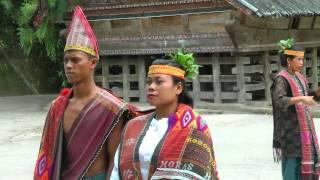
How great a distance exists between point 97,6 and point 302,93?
11575 mm

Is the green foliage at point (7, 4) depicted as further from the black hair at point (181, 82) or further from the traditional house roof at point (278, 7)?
the black hair at point (181, 82)

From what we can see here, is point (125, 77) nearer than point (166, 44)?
No

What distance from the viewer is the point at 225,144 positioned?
9.66 meters

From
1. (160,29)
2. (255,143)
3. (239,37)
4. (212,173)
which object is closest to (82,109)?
(212,173)

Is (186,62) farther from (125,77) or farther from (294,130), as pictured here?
(125,77)

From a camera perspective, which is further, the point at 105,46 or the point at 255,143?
the point at 105,46

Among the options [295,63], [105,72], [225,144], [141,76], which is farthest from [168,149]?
[105,72]

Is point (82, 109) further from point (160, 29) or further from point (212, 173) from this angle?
point (160, 29)

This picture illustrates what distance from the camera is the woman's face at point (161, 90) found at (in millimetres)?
3127

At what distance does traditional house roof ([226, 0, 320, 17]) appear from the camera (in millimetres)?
12648

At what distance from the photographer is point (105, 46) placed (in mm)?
16469

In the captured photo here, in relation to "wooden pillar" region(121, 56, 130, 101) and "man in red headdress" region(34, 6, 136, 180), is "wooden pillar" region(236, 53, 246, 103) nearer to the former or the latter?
"wooden pillar" region(121, 56, 130, 101)

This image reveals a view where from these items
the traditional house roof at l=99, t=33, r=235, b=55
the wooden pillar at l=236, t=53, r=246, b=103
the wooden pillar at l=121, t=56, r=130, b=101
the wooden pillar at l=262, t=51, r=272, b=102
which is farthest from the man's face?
the wooden pillar at l=121, t=56, r=130, b=101

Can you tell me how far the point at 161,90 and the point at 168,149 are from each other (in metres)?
0.32
